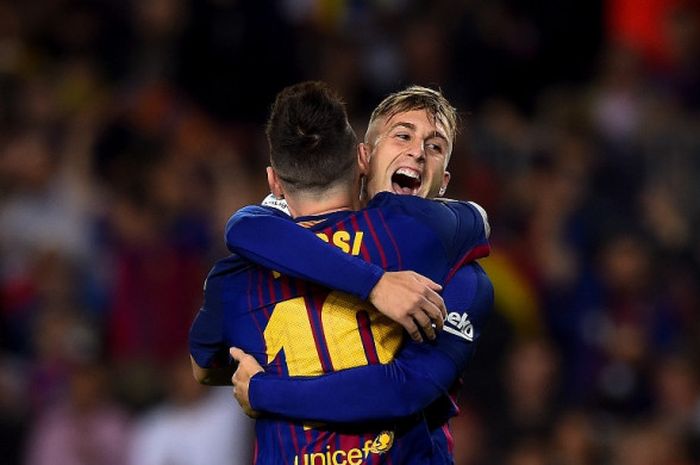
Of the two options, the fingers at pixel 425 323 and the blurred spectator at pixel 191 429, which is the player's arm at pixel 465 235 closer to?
the fingers at pixel 425 323

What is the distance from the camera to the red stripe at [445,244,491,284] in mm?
3570

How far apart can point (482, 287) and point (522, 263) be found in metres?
4.38

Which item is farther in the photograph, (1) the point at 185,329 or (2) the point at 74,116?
(2) the point at 74,116

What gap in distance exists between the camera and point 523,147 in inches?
352

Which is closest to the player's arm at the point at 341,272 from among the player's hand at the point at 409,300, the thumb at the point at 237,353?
the player's hand at the point at 409,300

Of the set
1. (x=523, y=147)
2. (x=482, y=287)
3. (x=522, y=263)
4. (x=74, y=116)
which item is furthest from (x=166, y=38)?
(x=482, y=287)

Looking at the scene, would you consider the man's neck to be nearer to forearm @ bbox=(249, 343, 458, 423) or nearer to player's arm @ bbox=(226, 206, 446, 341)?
player's arm @ bbox=(226, 206, 446, 341)

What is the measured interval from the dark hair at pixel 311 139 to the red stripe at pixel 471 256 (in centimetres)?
34

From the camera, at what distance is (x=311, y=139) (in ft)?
11.4

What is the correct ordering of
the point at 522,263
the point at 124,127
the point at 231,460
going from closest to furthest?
the point at 231,460 → the point at 522,263 → the point at 124,127

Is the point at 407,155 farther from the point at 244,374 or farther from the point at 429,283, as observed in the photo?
the point at 244,374

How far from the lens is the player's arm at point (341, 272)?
10.9 feet

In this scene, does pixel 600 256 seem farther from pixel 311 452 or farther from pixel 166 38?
pixel 311 452

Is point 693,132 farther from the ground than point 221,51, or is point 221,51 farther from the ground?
point 221,51
